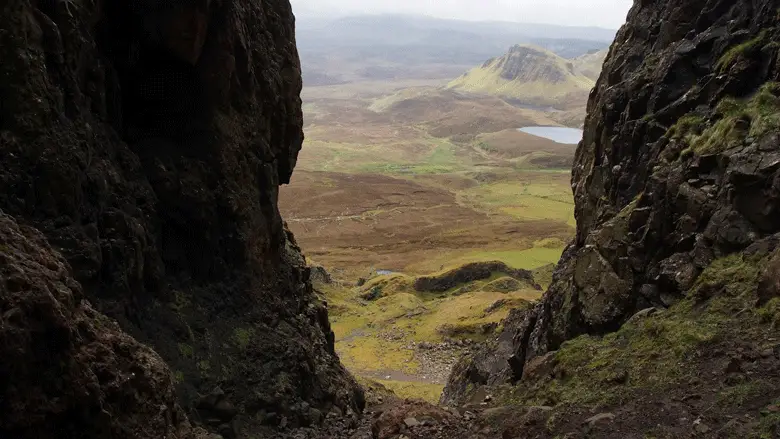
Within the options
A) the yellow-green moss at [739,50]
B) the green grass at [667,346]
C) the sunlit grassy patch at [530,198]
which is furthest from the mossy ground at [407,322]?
the sunlit grassy patch at [530,198]

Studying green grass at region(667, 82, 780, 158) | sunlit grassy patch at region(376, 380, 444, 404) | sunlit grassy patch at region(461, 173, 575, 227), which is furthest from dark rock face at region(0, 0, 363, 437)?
sunlit grassy patch at region(461, 173, 575, 227)

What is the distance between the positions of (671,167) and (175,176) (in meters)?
14.7

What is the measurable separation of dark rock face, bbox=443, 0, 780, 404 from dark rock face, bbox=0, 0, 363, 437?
9.32m

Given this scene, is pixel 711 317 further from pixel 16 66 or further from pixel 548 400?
pixel 16 66

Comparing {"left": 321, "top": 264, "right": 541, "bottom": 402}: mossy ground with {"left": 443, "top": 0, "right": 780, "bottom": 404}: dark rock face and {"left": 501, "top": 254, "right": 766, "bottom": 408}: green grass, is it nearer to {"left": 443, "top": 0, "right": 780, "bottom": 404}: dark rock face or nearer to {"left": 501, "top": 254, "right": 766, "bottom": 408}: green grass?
{"left": 443, "top": 0, "right": 780, "bottom": 404}: dark rock face

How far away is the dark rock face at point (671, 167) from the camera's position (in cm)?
1513

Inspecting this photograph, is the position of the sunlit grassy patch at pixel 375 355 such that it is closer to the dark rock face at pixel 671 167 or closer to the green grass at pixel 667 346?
the dark rock face at pixel 671 167

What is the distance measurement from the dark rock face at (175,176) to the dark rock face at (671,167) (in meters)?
9.32

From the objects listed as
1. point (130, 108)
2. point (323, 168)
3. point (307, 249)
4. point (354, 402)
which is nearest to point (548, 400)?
point (354, 402)

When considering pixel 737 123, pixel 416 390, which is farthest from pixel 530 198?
pixel 737 123

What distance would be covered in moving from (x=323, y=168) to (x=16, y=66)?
509 ft

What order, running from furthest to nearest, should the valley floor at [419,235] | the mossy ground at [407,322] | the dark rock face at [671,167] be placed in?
the valley floor at [419,235], the mossy ground at [407,322], the dark rock face at [671,167]

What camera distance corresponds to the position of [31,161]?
10.5 metres

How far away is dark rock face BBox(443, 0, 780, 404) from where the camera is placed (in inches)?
596
